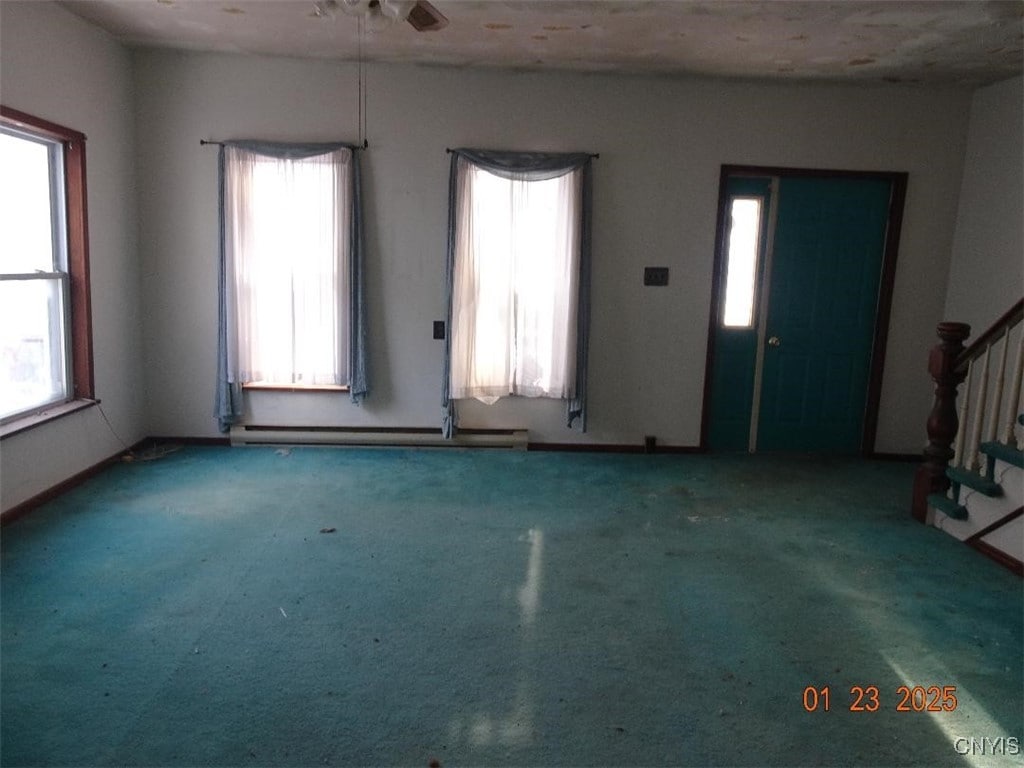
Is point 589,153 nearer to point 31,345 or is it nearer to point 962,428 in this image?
point 962,428

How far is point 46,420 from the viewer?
4.01m

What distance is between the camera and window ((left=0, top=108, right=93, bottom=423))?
3879mm

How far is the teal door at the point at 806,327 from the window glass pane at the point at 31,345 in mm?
4454

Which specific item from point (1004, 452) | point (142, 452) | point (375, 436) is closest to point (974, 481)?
point (1004, 452)

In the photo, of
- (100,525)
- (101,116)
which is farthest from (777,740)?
(101,116)

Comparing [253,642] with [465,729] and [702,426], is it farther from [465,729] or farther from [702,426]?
[702,426]

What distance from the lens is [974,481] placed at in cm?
375

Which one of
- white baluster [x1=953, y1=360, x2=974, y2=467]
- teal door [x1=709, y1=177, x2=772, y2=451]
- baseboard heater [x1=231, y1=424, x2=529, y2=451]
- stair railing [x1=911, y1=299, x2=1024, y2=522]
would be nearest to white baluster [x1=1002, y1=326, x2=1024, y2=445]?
stair railing [x1=911, y1=299, x2=1024, y2=522]

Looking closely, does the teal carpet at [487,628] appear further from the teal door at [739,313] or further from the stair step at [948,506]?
the teal door at [739,313]

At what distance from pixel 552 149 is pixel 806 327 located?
2351mm

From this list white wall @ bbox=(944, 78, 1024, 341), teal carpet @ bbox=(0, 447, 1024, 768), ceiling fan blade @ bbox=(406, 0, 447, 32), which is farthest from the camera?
white wall @ bbox=(944, 78, 1024, 341)

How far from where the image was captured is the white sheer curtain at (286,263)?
5023 millimetres

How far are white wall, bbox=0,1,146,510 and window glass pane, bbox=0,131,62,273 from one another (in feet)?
0.72

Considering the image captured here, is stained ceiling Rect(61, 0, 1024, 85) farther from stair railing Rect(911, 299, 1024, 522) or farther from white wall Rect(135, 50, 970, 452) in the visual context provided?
stair railing Rect(911, 299, 1024, 522)
